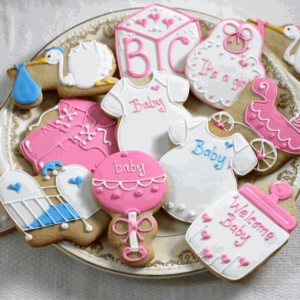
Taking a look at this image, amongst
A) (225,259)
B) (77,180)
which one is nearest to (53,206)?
(77,180)

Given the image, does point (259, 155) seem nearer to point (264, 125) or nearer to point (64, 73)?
point (264, 125)

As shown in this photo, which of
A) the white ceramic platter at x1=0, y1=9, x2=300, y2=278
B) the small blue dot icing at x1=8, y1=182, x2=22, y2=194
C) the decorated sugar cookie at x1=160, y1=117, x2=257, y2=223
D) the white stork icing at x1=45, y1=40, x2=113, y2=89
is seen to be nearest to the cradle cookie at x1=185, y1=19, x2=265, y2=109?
the white ceramic platter at x1=0, y1=9, x2=300, y2=278

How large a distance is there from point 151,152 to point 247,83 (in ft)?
1.55

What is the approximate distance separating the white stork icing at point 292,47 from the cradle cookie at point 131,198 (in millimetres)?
710

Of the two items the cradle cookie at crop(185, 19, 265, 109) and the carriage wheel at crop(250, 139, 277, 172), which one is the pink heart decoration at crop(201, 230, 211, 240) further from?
the cradle cookie at crop(185, 19, 265, 109)

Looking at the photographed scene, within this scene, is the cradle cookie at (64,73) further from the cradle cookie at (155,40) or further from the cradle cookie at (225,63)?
the cradle cookie at (225,63)

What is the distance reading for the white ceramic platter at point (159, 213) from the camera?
3.97 feet

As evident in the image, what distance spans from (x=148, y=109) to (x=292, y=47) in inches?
25.7

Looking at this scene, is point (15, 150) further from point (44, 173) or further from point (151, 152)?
point (151, 152)

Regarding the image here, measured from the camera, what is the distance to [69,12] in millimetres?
1785

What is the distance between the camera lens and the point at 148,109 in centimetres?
136

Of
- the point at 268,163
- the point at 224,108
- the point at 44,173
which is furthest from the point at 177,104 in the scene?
the point at 44,173

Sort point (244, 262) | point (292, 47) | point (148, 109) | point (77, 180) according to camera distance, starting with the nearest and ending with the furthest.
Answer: point (244, 262)
point (77, 180)
point (148, 109)
point (292, 47)

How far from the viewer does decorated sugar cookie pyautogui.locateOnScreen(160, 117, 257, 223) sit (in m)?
1.26
